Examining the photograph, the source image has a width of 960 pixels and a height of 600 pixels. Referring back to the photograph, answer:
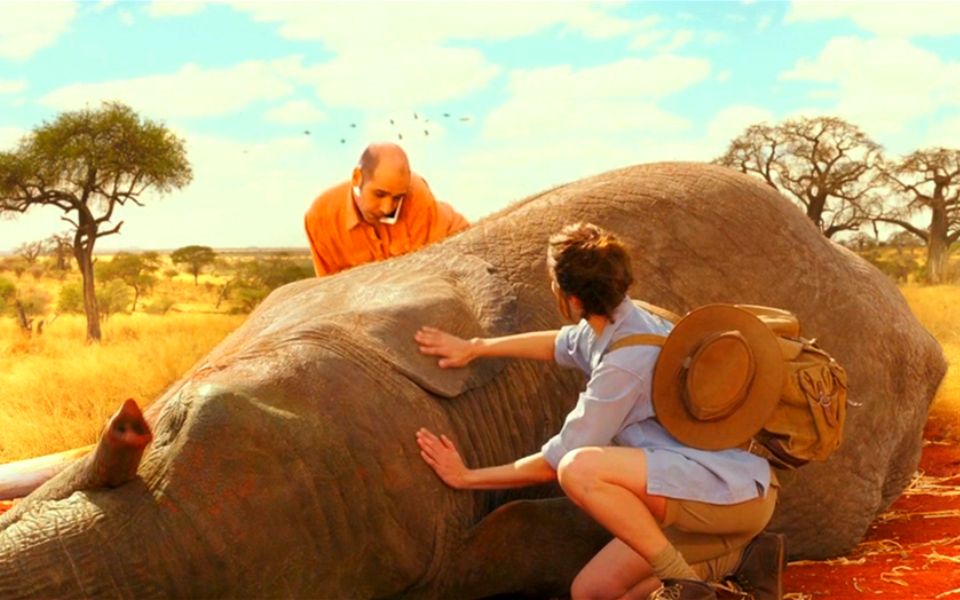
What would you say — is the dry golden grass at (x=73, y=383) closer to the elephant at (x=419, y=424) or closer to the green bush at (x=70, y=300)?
the elephant at (x=419, y=424)

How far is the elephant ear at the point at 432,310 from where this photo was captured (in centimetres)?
479

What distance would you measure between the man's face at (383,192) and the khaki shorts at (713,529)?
289 centimetres

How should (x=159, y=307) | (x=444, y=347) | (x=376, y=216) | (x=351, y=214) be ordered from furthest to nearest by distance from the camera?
(x=159, y=307) → (x=351, y=214) → (x=376, y=216) → (x=444, y=347)

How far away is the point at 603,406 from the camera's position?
4.37 meters

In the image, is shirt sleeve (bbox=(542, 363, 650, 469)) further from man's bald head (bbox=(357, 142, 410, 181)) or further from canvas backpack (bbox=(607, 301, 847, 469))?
man's bald head (bbox=(357, 142, 410, 181))

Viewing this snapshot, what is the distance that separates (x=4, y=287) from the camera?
3222 cm

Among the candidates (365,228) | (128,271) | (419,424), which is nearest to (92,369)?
(365,228)

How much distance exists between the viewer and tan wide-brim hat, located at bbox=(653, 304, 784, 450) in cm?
440

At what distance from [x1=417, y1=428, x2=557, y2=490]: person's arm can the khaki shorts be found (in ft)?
1.57

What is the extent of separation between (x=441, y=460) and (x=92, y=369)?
1149 cm

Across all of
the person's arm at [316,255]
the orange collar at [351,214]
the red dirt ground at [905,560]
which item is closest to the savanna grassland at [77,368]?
the person's arm at [316,255]

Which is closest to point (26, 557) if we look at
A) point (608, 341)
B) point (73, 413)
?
point (608, 341)

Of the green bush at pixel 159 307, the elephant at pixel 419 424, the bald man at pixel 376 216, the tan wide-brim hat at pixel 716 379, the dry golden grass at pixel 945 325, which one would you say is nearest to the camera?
the elephant at pixel 419 424

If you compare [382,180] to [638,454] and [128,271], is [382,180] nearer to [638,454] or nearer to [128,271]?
[638,454]
